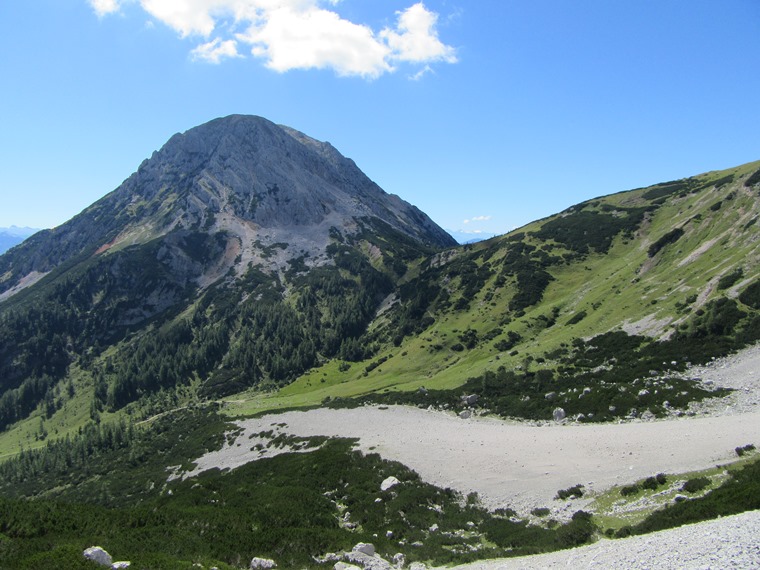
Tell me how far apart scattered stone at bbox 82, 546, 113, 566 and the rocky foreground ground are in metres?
16.3

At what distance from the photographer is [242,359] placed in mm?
169375

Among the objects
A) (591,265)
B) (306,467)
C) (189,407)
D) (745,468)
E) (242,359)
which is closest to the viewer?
(745,468)

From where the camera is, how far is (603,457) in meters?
33.8

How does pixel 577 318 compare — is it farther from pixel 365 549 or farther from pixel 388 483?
pixel 365 549

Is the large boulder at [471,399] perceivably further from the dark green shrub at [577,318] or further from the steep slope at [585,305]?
the dark green shrub at [577,318]

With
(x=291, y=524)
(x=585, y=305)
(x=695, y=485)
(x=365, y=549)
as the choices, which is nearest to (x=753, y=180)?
→ (x=585, y=305)

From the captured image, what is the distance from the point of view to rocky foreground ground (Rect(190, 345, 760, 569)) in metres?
16.7

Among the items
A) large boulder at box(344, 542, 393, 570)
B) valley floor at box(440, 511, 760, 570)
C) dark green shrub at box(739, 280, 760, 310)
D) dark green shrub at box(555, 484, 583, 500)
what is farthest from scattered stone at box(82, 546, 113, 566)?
dark green shrub at box(739, 280, 760, 310)

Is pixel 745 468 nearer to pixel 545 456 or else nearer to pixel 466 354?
pixel 545 456

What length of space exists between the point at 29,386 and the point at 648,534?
237057 millimetres

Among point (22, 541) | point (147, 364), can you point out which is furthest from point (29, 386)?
point (22, 541)

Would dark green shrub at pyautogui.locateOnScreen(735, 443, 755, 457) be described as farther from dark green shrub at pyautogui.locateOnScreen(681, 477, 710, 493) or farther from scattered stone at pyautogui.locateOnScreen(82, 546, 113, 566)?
scattered stone at pyautogui.locateOnScreen(82, 546, 113, 566)

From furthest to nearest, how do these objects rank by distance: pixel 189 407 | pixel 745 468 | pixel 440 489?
pixel 189 407
pixel 440 489
pixel 745 468

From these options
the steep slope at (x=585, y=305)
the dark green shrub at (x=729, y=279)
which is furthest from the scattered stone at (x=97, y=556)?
the dark green shrub at (x=729, y=279)
